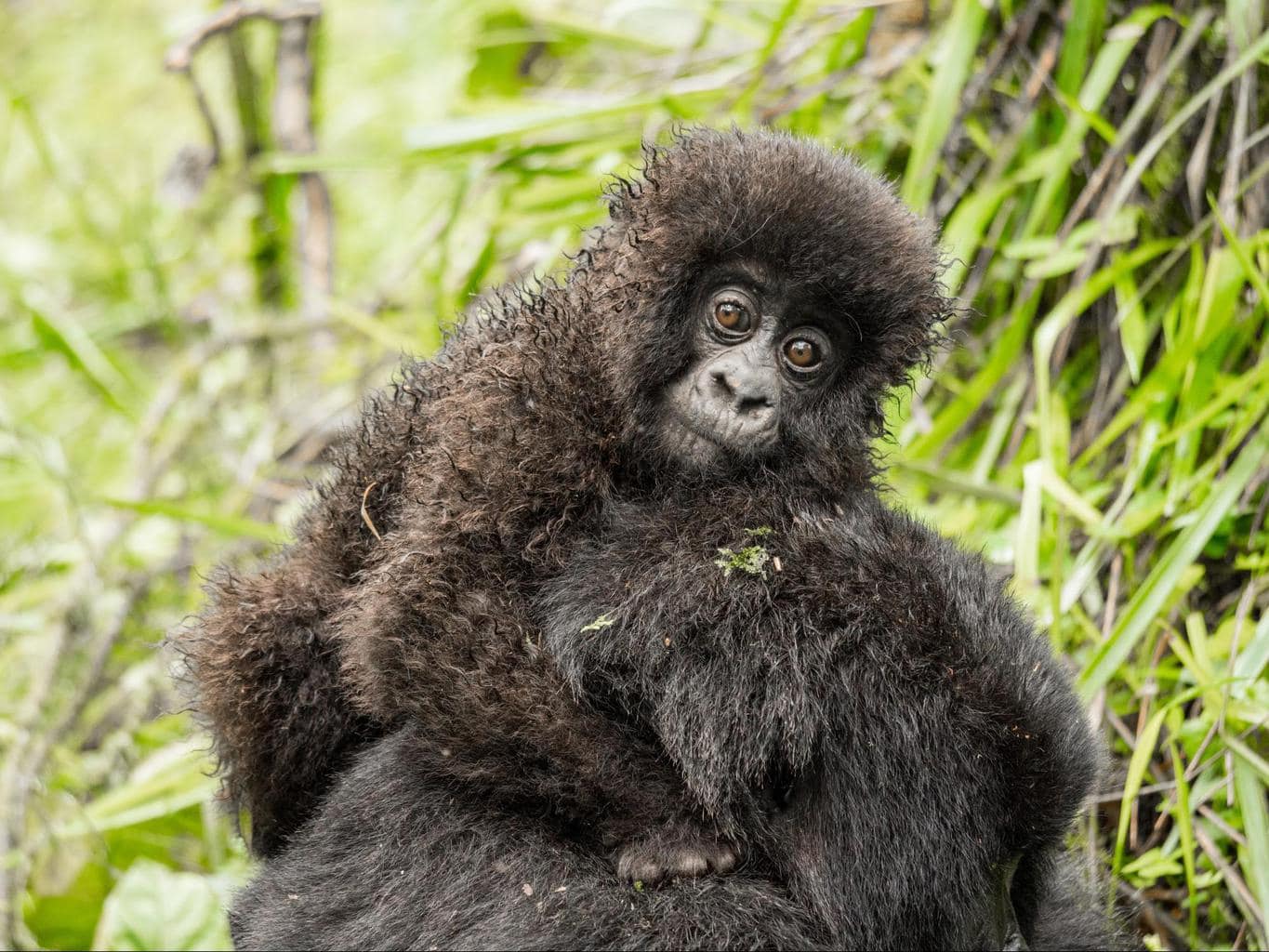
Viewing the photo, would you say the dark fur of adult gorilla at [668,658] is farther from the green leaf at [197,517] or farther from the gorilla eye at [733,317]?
the green leaf at [197,517]

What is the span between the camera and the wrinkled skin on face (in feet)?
7.25

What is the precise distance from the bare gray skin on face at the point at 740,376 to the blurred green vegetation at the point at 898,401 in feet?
2.51

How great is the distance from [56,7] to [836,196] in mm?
7188

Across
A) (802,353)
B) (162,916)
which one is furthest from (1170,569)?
(162,916)

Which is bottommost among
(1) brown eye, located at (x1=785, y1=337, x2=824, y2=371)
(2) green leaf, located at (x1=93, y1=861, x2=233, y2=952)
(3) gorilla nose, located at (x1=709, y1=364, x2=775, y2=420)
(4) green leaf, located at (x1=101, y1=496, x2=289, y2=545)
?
(2) green leaf, located at (x1=93, y1=861, x2=233, y2=952)

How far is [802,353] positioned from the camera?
2.29 metres

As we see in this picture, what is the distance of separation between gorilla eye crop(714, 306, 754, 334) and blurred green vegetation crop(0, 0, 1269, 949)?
0.81 m

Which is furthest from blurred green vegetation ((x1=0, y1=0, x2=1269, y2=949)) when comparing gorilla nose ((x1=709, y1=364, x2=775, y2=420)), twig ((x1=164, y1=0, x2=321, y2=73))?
gorilla nose ((x1=709, y1=364, x2=775, y2=420))

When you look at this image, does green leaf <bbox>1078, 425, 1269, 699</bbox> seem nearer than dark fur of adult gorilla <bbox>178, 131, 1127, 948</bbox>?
No

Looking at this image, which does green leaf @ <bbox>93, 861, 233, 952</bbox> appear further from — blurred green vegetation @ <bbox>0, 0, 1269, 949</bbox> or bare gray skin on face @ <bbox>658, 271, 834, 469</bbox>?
bare gray skin on face @ <bbox>658, 271, 834, 469</bbox>

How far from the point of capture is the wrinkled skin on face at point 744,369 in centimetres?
221

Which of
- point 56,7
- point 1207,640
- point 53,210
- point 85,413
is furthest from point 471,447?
point 56,7

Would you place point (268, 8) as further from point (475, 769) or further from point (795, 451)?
point (475, 769)

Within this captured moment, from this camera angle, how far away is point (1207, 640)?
2.75 metres
